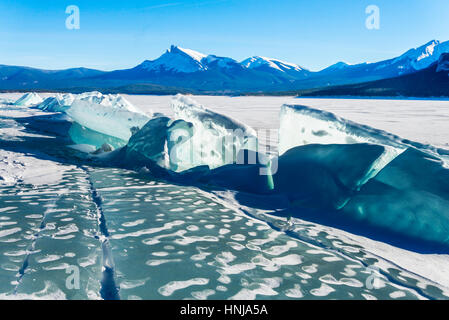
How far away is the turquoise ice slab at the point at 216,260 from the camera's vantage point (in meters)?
1.49

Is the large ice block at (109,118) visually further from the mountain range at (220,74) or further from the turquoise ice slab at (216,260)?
the mountain range at (220,74)

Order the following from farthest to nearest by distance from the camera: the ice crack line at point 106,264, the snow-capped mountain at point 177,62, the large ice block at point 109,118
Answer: the snow-capped mountain at point 177,62, the large ice block at point 109,118, the ice crack line at point 106,264

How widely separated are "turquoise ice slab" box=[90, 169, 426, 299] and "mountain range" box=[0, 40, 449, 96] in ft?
357

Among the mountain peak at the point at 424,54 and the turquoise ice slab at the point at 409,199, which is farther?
the mountain peak at the point at 424,54

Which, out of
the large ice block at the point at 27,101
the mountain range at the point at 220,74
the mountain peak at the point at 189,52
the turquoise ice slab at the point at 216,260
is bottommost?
the turquoise ice slab at the point at 216,260

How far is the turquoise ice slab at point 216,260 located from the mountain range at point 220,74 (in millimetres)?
108898

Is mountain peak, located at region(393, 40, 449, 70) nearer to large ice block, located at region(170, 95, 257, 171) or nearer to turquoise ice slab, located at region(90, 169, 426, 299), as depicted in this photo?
large ice block, located at region(170, 95, 257, 171)

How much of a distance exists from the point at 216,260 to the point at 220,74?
14556 cm

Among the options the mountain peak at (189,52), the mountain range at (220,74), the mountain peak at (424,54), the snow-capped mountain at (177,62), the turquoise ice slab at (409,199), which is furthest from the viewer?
the mountain peak at (189,52)

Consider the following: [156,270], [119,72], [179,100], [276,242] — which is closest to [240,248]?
[276,242]

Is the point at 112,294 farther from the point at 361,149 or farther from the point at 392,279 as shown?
the point at 361,149

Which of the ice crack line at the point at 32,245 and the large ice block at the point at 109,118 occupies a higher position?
the large ice block at the point at 109,118

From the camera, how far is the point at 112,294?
Answer: 1.41 meters

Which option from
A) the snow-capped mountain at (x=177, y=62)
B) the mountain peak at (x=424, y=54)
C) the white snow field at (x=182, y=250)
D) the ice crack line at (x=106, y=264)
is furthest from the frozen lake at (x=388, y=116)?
the mountain peak at (x=424, y=54)
